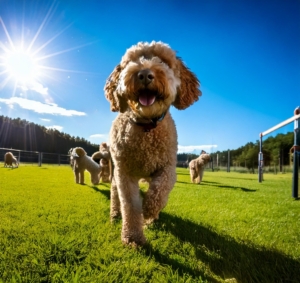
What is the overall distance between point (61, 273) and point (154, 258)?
591 mm

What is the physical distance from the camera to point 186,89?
9.14ft

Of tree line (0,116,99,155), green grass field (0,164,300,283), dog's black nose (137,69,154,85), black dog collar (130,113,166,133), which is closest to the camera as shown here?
green grass field (0,164,300,283)

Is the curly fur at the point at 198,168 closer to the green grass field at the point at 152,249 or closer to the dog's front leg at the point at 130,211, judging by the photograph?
the green grass field at the point at 152,249

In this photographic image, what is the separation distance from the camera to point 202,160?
9375 millimetres

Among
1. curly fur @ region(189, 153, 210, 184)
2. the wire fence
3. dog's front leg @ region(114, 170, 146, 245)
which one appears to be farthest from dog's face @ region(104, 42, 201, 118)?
the wire fence

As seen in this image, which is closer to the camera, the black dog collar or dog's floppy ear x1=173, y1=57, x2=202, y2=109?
the black dog collar

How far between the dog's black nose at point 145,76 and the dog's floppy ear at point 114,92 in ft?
1.67

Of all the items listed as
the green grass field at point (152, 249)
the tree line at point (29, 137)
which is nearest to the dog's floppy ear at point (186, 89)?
the green grass field at point (152, 249)

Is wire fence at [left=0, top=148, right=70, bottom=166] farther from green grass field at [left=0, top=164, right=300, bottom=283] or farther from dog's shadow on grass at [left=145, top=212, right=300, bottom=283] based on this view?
dog's shadow on grass at [left=145, top=212, right=300, bottom=283]

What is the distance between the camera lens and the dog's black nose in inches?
84.7

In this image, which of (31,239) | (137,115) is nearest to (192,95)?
(137,115)

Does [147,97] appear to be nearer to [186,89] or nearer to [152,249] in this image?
[186,89]

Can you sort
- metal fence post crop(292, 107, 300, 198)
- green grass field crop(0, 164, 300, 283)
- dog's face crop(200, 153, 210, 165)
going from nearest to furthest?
Answer: green grass field crop(0, 164, 300, 283), metal fence post crop(292, 107, 300, 198), dog's face crop(200, 153, 210, 165)

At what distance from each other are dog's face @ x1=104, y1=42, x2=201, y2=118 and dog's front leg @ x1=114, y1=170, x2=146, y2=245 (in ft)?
2.15
